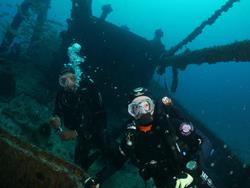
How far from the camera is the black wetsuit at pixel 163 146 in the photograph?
4328 millimetres

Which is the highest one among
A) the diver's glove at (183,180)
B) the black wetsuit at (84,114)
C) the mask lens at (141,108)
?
the mask lens at (141,108)

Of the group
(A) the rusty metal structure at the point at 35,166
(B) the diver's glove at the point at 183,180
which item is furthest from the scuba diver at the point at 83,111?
(A) the rusty metal structure at the point at 35,166

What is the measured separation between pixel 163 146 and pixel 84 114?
2184 millimetres

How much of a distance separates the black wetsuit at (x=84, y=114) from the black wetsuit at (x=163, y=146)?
1.60 meters

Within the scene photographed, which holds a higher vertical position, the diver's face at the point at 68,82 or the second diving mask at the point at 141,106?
the second diving mask at the point at 141,106

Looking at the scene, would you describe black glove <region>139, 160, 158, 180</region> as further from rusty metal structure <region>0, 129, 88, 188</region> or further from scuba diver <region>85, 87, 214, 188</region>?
rusty metal structure <region>0, 129, 88, 188</region>

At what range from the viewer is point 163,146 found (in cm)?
446

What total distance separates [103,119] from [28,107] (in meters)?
3.12

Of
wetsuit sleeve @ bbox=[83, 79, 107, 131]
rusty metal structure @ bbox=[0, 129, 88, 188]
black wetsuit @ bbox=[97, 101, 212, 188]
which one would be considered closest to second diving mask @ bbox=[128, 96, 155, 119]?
black wetsuit @ bbox=[97, 101, 212, 188]

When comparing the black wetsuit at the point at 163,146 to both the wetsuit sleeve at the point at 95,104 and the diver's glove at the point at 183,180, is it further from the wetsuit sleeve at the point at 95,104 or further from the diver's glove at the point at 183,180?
the wetsuit sleeve at the point at 95,104

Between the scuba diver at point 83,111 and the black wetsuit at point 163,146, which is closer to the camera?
the black wetsuit at point 163,146

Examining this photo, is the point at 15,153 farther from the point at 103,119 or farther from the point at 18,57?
the point at 18,57

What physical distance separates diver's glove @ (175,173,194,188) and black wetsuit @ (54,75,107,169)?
8.38 ft

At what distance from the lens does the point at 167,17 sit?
19250 centimetres
